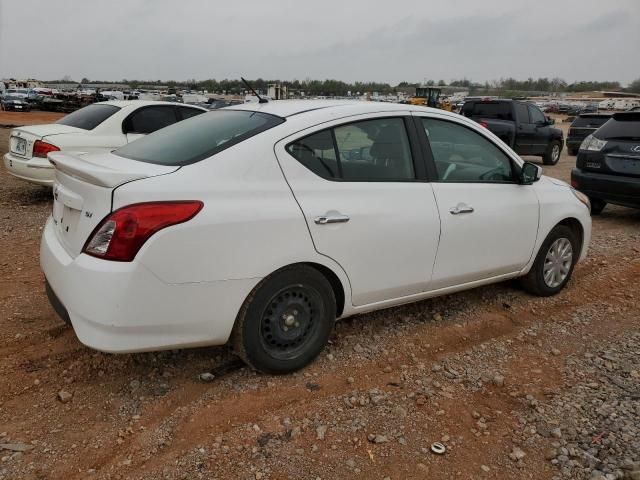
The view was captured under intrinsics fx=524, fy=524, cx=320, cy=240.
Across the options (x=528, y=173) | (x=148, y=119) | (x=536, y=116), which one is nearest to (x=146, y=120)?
(x=148, y=119)

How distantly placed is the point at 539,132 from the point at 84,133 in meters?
12.0

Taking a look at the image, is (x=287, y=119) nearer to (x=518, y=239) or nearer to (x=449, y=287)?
(x=449, y=287)

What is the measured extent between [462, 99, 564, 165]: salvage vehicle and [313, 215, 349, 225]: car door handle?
11.9 m

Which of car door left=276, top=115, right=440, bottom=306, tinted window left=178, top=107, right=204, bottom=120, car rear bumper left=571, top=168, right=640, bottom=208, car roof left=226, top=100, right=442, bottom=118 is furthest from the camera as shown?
tinted window left=178, top=107, right=204, bottom=120

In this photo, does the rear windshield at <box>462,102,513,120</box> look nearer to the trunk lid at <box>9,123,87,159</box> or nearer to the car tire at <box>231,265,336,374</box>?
the trunk lid at <box>9,123,87,159</box>

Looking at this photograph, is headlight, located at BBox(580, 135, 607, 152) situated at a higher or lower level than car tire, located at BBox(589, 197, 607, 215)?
higher

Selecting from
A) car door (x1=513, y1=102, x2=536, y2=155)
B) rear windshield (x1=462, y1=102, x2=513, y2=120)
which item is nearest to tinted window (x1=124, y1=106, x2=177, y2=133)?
rear windshield (x1=462, y1=102, x2=513, y2=120)

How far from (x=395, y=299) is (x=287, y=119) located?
4.56 ft

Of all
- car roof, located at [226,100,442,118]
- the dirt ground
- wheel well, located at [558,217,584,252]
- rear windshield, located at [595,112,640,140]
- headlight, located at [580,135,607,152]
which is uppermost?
car roof, located at [226,100,442,118]

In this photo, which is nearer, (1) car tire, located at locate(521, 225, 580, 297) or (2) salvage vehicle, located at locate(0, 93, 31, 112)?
(1) car tire, located at locate(521, 225, 580, 297)

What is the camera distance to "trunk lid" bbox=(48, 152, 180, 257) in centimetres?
264

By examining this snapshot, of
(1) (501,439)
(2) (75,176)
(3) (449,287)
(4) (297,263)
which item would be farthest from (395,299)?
(2) (75,176)

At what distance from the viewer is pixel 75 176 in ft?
9.52

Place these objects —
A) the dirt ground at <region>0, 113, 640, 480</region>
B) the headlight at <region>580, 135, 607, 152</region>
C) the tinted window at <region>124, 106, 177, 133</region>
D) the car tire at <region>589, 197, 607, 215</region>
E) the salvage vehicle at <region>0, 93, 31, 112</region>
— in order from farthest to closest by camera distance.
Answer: the salvage vehicle at <region>0, 93, 31, 112</region> → the car tire at <region>589, 197, 607, 215</region> → the tinted window at <region>124, 106, 177, 133</region> → the headlight at <region>580, 135, 607, 152</region> → the dirt ground at <region>0, 113, 640, 480</region>
